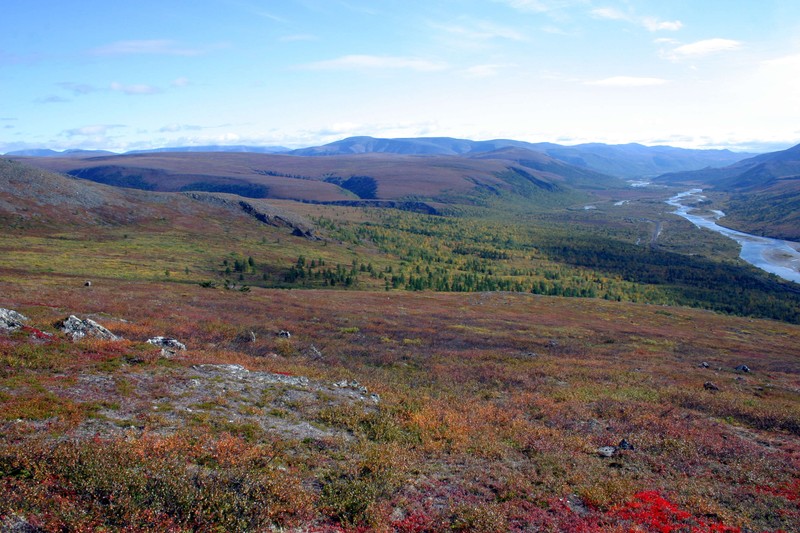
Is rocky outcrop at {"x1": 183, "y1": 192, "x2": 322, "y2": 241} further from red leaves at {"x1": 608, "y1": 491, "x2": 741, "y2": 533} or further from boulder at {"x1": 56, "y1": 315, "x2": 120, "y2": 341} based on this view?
red leaves at {"x1": 608, "y1": 491, "x2": 741, "y2": 533}

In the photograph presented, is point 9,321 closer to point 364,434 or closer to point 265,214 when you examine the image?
point 364,434

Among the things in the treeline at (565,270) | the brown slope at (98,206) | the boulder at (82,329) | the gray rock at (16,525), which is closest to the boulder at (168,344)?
the boulder at (82,329)

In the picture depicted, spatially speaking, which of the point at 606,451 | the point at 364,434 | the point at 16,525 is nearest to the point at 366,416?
the point at 364,434

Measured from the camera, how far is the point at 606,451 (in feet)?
60.7

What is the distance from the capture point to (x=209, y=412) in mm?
17625

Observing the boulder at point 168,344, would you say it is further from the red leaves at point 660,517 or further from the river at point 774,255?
the river at point 774,255

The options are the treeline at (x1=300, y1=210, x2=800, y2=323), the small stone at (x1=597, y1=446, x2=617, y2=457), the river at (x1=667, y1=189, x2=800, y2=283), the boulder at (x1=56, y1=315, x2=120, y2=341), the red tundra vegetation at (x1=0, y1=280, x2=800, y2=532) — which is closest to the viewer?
the red tundra vegetation at (x1=0, y1=280, x2=800, y2=532)

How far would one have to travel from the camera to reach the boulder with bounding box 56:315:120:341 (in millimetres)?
24719

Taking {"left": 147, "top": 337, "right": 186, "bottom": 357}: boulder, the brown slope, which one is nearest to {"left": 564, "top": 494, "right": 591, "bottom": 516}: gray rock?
{"left": 147, "top": 337, "right": 186, "bottom": 357}: boulder

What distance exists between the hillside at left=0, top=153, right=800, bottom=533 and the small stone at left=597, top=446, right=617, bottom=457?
12 centimetres

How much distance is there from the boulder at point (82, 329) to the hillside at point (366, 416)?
14cm

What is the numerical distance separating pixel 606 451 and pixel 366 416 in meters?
10.4

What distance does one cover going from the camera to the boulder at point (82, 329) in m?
24.7

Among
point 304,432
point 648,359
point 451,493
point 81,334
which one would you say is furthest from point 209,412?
point 648,359
